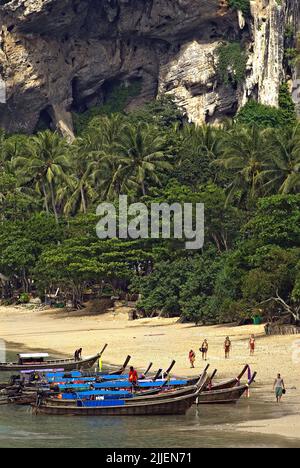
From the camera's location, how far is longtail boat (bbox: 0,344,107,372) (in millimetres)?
48625

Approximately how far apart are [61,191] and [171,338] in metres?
40.4

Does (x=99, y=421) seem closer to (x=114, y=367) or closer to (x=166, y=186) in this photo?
(x=114, y=367)

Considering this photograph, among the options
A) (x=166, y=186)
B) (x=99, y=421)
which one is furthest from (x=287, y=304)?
(x=166, y=186)

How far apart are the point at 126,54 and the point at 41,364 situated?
8000 cm

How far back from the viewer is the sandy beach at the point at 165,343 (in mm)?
40353

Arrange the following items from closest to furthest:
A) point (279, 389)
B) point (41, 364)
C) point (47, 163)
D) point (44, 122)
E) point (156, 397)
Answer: point (279, 389), point (156, 397), point (41, 364), point (47, 163), point (44, 122)

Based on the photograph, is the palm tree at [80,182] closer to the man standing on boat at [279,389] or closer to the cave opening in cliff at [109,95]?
the cave opening in cliff at [109,95]

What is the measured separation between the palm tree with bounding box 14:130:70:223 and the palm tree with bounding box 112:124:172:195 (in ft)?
29.7

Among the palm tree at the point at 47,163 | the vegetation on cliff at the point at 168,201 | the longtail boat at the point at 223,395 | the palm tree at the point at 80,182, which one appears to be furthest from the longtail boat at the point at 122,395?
the palm tree at the point at 47,163

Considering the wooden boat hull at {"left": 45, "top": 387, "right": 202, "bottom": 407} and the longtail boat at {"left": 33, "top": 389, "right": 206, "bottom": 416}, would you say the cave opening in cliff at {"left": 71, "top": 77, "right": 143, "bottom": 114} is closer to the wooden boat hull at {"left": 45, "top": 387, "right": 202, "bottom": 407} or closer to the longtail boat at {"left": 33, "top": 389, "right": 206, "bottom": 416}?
the wooden boat hull at {"left": 45, "top": 387, "right": 202, "bottom": 407}

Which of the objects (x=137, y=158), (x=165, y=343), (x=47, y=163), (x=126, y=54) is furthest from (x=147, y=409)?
(x=126, y=54)

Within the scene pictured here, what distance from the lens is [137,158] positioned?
85.9 metres

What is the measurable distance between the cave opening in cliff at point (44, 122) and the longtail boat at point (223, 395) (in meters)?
89.2

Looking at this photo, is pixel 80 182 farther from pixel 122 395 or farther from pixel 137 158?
pixel 122 395
